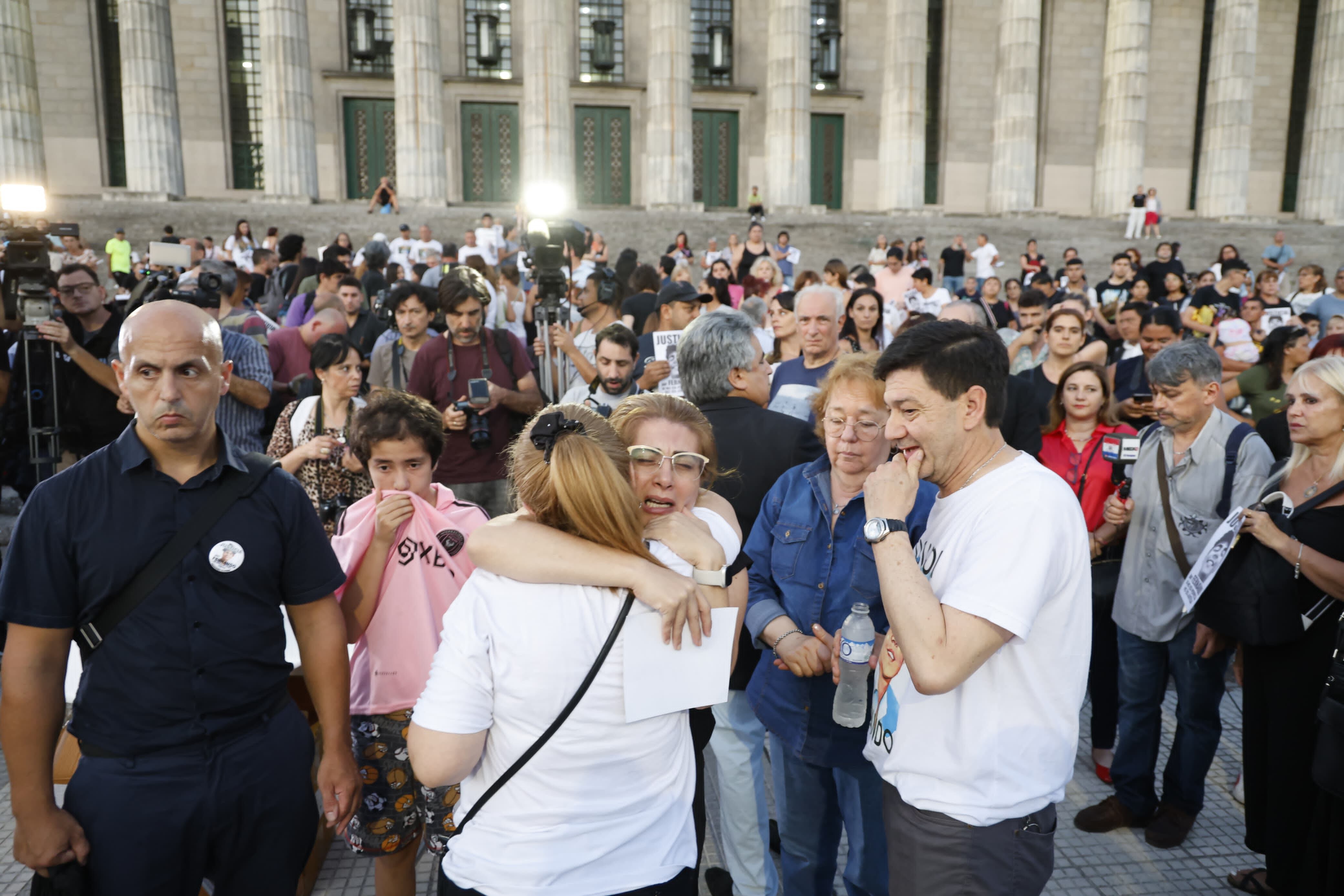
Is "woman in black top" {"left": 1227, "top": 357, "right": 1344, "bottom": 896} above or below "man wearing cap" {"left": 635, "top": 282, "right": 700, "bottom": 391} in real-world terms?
below

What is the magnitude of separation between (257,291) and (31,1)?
1860 centimetres

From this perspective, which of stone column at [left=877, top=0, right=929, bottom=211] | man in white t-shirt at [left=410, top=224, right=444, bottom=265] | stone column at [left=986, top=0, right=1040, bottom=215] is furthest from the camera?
stone column at [left=986, top=0, right=1040, bottom=215]

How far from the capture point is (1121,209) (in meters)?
26.5

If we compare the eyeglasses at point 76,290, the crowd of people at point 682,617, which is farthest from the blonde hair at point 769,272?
the eyeglasses at point 76,290

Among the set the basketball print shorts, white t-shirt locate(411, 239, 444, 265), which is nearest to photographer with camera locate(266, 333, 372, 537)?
the basketball print shorts

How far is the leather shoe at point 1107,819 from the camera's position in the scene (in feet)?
13.4

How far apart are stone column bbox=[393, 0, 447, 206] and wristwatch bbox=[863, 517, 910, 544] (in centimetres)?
2275

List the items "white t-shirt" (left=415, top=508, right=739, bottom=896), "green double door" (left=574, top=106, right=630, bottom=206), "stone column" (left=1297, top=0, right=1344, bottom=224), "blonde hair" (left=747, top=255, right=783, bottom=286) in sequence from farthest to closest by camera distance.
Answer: "stone column" (left=1297, top=0, right=1344, bottom=224) < "green double door" (left=574, top=106, right=630, bottom=206) < "blonde hair" (left=747, top=255, right=783, bottom=286) < "white t-shirt" (left=415, top=508, right=739, bottom=896)

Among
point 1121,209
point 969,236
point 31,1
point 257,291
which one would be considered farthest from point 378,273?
point 1121,209

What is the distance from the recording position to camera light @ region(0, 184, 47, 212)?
5.15 metres

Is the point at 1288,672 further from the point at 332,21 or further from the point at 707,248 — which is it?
the point at 332,21

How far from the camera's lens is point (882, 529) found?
83.0 inches

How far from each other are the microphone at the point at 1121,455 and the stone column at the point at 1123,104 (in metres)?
25.8

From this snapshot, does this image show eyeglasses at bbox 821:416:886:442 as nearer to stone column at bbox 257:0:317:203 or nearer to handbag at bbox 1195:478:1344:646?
handbag at bbox 1195:478:1344:646
